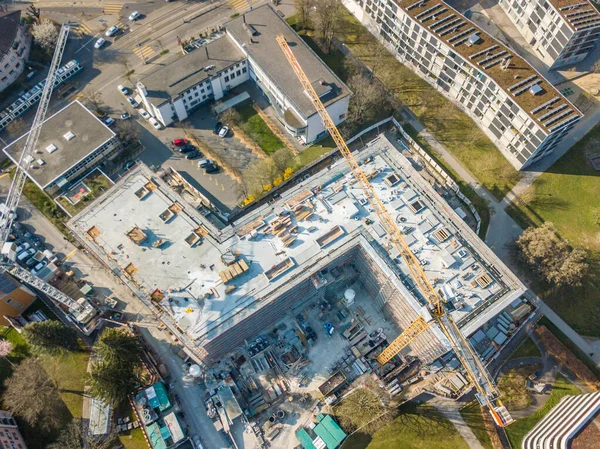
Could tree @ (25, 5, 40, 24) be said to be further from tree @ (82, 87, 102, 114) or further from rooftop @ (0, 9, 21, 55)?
tree @ (82, 87, 102, 114)

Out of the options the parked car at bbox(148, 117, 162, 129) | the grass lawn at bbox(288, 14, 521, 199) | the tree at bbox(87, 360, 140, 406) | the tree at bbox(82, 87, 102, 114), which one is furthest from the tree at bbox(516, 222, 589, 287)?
the tree at bbox(82, 87, 102, 114)

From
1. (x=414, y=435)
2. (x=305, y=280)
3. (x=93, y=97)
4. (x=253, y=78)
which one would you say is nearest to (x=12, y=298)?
(x=93, y=97)

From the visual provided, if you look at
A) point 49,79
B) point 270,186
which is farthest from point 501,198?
point 49,79

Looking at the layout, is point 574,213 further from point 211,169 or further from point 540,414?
point 211,169

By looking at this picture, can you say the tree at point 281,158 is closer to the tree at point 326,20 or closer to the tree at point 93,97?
the tree at point 326,20

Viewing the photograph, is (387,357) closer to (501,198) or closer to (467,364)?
(467,364)

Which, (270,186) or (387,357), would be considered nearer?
(387,357)

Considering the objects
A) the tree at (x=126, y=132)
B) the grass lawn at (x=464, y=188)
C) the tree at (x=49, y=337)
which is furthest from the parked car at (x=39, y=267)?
the grass lawn at (x=464, y=188)
